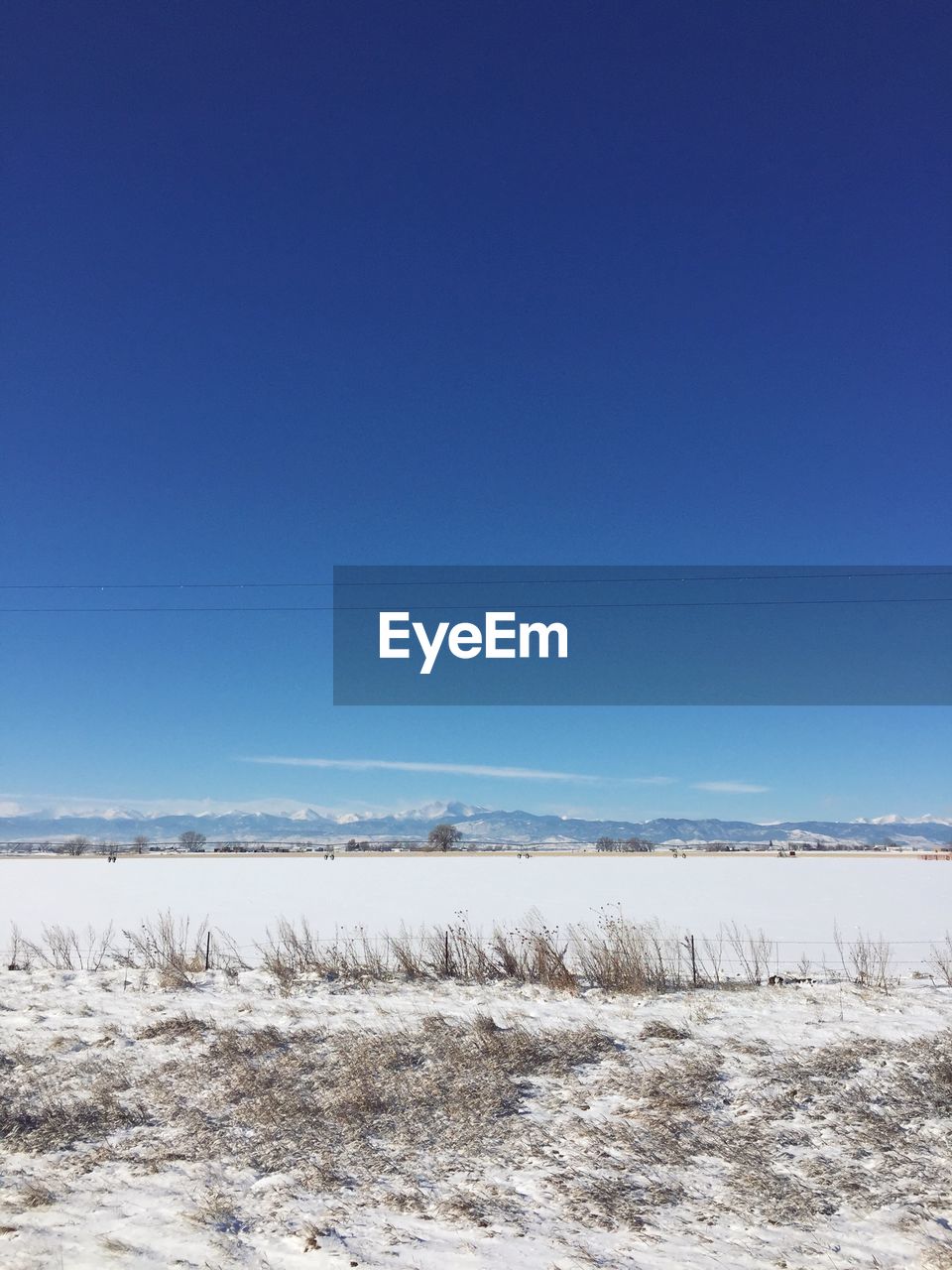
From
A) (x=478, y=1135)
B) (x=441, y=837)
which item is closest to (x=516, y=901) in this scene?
(x=478, y=1135)

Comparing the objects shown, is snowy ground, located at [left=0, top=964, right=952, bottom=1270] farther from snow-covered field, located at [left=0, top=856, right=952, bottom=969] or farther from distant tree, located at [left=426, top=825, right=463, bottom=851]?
distant tree, located at [left=426, top=825, right=463, bottom=851]

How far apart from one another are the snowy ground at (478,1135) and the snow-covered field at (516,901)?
316 inches

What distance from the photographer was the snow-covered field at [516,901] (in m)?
23.9

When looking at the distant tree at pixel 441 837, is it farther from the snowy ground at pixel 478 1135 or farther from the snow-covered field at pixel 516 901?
the snowy ground at pixel 478 1135

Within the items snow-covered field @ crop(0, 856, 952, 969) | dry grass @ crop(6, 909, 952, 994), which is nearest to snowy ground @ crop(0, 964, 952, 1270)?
dry grass @ crop(6, 909, 952, 994)

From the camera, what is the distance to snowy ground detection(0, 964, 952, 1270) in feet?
18.1

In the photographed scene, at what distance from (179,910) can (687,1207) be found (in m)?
26.2

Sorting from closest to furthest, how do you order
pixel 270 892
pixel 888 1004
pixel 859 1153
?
pixel 859 1153
pixel 888 1004
pixel 270 892

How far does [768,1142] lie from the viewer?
7.14m

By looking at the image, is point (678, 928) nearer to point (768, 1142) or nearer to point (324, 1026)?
point (324, 1026)

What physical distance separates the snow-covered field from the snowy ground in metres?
8.02

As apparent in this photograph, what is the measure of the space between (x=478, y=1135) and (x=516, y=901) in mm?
27262

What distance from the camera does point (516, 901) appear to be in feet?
111

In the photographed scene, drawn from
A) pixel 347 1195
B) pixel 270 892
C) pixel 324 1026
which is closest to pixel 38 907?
pixel 270 892
